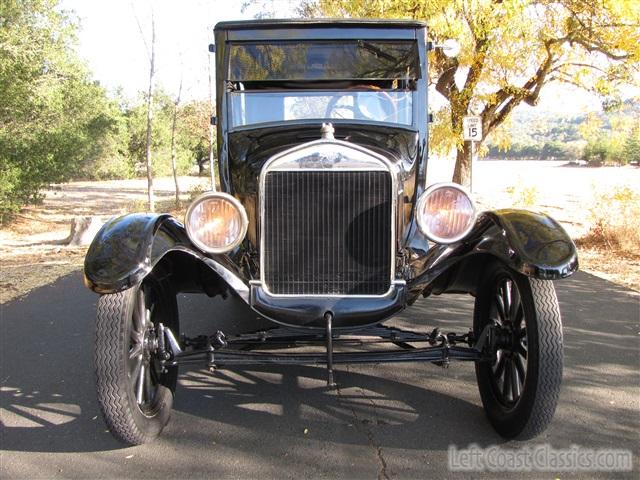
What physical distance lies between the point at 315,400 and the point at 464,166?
317 inches

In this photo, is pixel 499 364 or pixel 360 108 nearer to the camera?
pixel 499 364

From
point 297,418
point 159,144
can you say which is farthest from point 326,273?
point 159,144

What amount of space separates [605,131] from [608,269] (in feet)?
17.5

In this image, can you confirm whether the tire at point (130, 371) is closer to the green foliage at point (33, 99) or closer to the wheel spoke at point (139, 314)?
the wheel spoke at point (139, 314)

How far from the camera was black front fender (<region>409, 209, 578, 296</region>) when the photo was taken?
259cm

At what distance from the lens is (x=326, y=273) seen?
306 cm

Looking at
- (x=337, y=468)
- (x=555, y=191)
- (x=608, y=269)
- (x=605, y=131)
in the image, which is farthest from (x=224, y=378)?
(x=555, y=191)

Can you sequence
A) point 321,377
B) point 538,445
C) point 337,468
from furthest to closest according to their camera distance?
point 321,377
point 538,445
point 337,468

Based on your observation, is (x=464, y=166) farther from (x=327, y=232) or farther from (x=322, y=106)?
(x=327, y=232)

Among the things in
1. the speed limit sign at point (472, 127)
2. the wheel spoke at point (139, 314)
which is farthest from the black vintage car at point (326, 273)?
the speed limit sign at point (472, 127)

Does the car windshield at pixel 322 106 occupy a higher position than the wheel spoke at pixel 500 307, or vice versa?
the car windshield at pixel 322 106

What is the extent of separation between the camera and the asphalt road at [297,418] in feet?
8.75

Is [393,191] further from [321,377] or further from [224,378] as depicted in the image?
[224,378]

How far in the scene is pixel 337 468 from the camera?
2.62 meters
